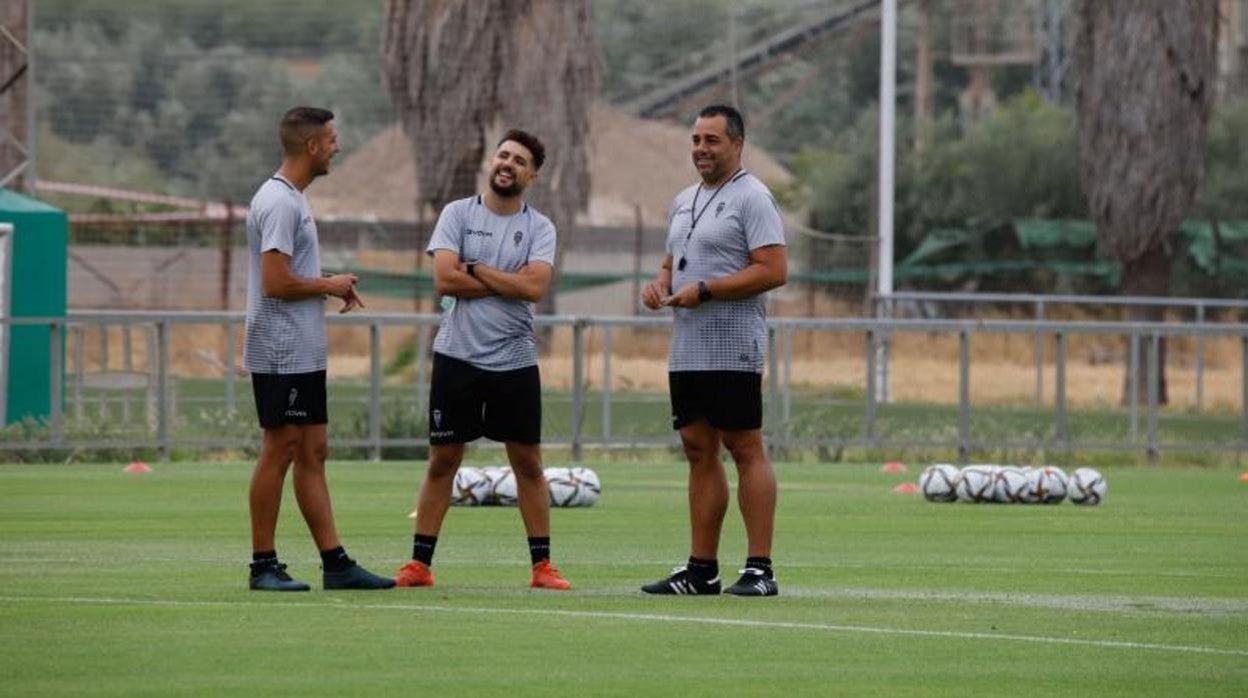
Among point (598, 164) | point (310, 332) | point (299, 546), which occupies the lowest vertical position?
point (299, 546)

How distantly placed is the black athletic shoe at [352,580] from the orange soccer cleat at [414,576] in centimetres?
13

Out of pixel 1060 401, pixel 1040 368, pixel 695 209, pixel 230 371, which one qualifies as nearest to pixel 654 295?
pixel 695 209

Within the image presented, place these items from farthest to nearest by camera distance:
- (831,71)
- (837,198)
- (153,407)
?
(831,71), (837,198), (153,407)

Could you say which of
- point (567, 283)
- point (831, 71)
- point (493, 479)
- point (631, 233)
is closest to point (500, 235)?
point (493, 479)

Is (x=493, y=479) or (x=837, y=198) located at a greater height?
(x=837, y=198)

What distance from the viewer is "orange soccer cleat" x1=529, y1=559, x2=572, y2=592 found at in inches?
521

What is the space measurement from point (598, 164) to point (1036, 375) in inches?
1499

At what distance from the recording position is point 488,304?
13.2 metres

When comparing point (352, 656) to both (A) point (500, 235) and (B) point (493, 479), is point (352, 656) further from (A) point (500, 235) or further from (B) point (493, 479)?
(B) point (493, 479)

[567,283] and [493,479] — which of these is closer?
[493,479]

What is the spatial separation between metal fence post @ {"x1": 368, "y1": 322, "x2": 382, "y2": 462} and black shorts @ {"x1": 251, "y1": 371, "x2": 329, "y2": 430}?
1359cm

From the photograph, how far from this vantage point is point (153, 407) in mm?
27078

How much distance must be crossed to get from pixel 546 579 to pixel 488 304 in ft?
4.38

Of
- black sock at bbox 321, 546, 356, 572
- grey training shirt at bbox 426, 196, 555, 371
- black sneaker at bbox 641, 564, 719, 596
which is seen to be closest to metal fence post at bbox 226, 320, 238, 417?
grey training shirt at bbox 426, 196, 555, 371
